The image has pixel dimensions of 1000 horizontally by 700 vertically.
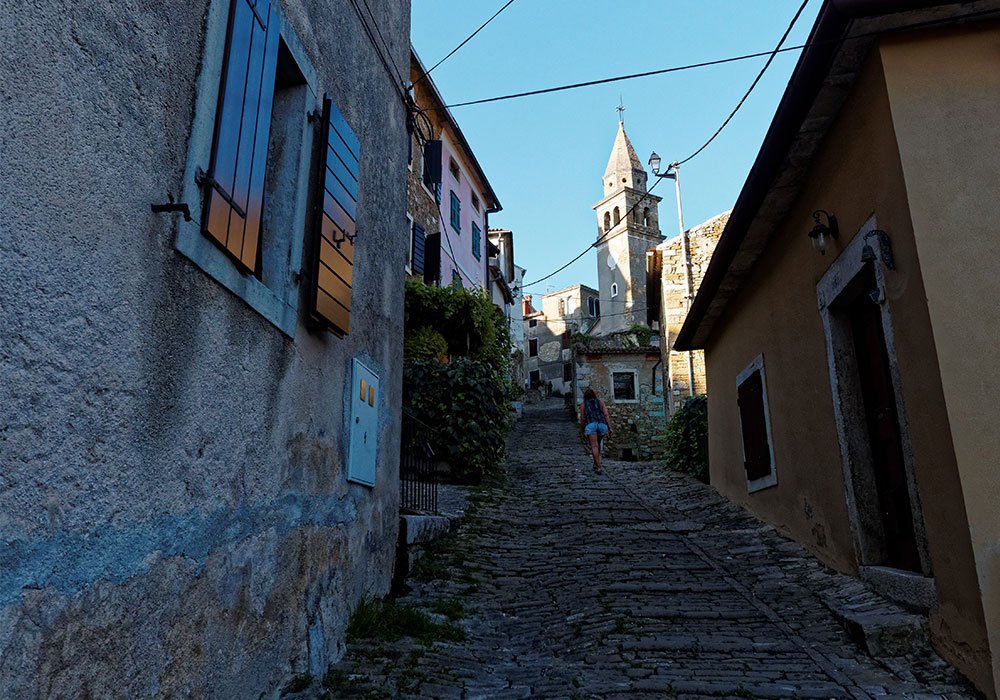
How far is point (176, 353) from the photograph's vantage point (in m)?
2.57

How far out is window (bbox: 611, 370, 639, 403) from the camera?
2461 centimetres

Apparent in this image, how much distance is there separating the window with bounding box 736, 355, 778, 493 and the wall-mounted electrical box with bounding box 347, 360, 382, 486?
4.48 m

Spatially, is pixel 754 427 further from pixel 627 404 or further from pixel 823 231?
pixel 627 404

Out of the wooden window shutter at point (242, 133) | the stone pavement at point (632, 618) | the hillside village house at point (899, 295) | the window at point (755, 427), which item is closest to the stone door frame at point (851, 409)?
the hillside village house at point (899, 295)

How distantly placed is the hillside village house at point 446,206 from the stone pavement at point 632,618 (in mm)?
8289

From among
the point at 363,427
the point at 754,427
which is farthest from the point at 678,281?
the point at 363,427

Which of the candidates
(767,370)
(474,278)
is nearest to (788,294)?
(767,370)

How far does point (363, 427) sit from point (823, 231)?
11.8 feet

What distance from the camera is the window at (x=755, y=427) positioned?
25.0 feet

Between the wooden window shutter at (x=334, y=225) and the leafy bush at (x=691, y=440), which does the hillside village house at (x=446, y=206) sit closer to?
the leafy bush at (x=691, y=440)

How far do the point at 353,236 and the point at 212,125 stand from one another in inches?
63.9

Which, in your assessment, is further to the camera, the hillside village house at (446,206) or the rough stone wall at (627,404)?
the rough stone wall at (627,404)

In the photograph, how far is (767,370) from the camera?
7531 mm

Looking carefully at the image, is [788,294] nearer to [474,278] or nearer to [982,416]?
[982,416]
